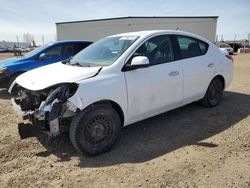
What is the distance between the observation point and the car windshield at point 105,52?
4.37 meters

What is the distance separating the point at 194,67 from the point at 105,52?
70.5 inches

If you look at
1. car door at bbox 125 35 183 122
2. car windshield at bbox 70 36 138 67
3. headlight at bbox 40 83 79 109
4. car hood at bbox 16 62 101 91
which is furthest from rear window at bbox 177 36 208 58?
headlight at bbox 40 83 79 109

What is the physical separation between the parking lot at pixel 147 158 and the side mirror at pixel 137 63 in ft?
3.98

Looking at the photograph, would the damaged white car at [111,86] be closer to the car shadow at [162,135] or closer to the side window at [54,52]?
the car shadow at [162,135]

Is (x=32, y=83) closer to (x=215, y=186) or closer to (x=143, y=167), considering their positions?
(x=143, y=167)

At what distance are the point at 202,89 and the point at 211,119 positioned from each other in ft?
2.10

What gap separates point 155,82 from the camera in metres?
4.45

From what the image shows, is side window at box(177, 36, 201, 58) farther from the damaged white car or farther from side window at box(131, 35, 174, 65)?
side window at box(131, 35, 174, 65)

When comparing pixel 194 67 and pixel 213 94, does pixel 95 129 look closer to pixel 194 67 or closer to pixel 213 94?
pixel 194 67

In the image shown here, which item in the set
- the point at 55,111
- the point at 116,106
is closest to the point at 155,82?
the point at 116,106

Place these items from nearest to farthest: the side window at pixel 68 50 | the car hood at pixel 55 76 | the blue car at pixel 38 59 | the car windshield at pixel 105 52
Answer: the car hood at pixel 55 76 → the car windshield at pixel 105 52 → the blue car at pixel 38 59 → the side window at pixel 68 50

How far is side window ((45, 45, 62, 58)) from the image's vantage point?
8.30 metres

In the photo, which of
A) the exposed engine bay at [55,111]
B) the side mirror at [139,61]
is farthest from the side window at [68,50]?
the side mirror at [139,61]

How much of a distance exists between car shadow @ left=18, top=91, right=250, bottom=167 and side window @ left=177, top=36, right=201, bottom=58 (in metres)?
1.26
